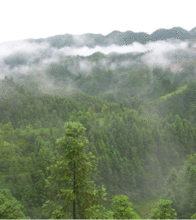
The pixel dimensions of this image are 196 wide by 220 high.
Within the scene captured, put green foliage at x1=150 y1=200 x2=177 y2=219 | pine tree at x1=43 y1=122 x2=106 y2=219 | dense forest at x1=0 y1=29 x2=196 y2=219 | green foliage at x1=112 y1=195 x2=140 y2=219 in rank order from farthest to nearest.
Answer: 1. green foliage at x1=112 y1=195 x2=140 y2=219
2. green foliage at x1=150 y1=200 x2=177 y2=219
3. dense forest at x1=0 y1=29 x2=196 y2=219
4. pine tree at x1=43 y1=122 x2=106 y2=219

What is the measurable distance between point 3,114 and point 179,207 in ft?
319

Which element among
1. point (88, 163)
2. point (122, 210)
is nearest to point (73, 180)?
point (88, 163)

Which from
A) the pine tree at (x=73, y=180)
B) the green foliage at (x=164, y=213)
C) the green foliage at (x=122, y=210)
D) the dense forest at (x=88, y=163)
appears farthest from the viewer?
the green foliage at (x=122, y=210)

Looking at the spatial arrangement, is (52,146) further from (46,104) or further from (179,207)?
(46,104)

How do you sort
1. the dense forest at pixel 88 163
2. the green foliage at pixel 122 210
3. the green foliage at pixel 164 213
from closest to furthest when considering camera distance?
1. the dense forest at pixel 88 163
2. the green foliage at pixel 164 213
3. the green foliage at pixel 122 210

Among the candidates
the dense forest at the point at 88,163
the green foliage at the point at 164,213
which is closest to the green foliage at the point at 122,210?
the dense forest at the point at 88,163

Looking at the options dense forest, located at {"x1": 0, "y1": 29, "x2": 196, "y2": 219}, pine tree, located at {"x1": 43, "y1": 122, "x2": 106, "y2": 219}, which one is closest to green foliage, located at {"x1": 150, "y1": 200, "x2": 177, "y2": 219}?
dense forest, located at {"x1": 0, "y1": 29, "x2": 196, "y2": 219}

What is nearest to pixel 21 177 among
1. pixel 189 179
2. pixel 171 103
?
pixel 189 179

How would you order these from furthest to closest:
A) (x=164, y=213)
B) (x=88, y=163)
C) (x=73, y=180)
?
(x=164, y=213) < (x=88, y=163) < (x=73, y=180)

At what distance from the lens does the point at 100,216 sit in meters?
13.3

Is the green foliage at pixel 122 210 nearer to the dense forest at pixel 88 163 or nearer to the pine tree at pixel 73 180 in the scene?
the dense forest at pixel 88 163

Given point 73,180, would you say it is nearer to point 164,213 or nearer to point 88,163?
point 88,163

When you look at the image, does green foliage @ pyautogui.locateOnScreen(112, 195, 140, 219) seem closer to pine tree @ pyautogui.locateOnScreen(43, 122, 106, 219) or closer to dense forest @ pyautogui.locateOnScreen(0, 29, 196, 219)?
dense forest @ pyautogui.locateOnScreen(0, 29, 196, 219)

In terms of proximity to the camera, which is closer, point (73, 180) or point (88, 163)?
point (73, 180)
